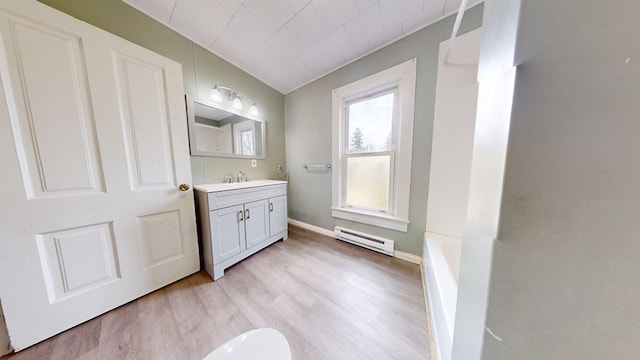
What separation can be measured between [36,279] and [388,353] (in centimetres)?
202

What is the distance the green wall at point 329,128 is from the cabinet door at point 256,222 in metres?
0.68

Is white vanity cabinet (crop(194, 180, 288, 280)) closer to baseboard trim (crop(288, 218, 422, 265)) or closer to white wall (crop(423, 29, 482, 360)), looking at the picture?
baseboard trim (crop(288, 218, 422, 265))

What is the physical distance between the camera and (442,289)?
39.3 inches

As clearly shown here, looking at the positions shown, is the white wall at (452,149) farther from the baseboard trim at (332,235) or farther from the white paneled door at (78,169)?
the white paneled door at (78,169)

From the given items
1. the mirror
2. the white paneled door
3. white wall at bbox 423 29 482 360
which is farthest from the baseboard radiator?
the white paneled door

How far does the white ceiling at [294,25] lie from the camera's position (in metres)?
1.35

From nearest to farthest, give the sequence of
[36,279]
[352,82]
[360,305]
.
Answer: [36,279] < [360,305] < [352,82]

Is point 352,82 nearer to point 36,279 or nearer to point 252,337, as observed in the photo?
point 252,337

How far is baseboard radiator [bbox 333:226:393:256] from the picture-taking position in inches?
70.9

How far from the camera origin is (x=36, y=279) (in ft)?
3.23

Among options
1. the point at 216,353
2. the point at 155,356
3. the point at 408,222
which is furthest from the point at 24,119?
the point at 408,222

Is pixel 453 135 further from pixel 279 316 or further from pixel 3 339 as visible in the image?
pixel 3 339

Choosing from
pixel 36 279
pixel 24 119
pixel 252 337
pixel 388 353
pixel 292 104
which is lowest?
pixel 388 353

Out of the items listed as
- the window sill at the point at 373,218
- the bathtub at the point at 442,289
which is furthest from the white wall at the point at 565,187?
the window sill at the point at 373,218
